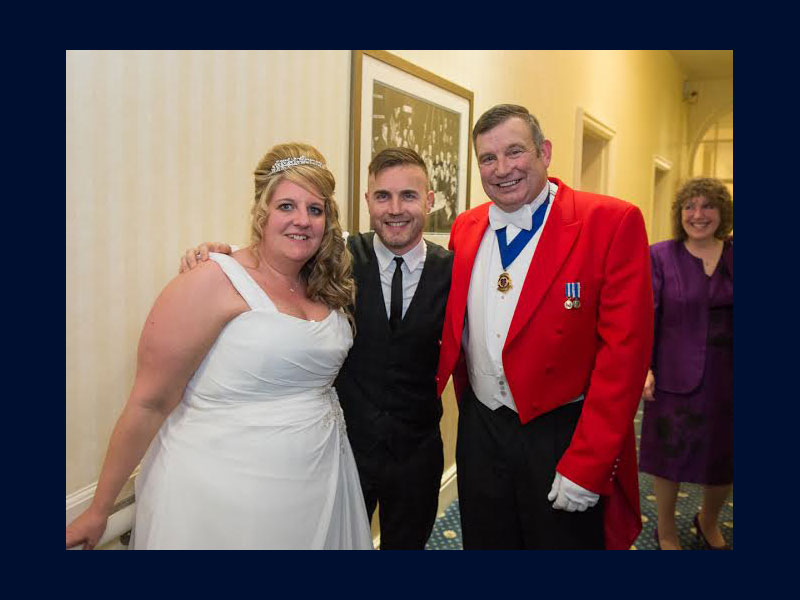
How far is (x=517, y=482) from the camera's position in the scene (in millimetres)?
1736

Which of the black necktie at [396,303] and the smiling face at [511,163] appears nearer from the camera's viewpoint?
the smiling face at [511,163]

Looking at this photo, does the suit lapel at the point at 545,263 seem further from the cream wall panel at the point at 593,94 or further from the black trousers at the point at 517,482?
the cream wall panel at the point at 593,94

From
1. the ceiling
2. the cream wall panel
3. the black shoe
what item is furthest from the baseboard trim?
the ceiling

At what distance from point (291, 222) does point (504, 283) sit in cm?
65

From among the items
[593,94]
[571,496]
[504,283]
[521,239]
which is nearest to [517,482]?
[571,496]

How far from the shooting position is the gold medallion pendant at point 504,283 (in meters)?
1.73

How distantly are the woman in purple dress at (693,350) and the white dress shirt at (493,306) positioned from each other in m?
1.21

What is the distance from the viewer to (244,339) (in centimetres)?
139

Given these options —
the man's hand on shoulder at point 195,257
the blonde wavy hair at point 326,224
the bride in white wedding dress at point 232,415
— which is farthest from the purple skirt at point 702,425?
the man's hand on shoulder at point 195,257

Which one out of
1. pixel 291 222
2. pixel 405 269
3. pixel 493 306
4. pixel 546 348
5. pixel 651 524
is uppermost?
pixel 291 222

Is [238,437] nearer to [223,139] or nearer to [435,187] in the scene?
[223,139]

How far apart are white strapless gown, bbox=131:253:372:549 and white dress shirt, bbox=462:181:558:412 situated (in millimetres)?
514

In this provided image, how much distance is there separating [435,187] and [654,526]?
2.15 metres

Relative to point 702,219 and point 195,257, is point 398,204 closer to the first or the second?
point 195,257
